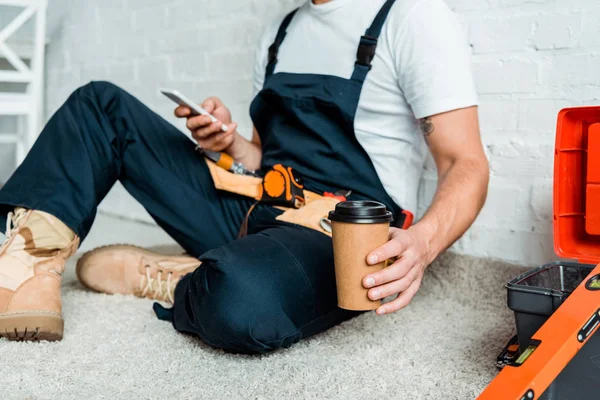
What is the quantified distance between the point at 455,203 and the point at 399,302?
256 millimetres

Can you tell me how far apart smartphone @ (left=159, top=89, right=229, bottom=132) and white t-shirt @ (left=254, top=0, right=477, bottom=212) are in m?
0.24

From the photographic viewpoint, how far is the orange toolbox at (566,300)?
75 cm

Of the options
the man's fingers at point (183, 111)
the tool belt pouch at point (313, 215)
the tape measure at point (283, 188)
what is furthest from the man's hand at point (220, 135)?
the tool belt pouch at point (313, 215)

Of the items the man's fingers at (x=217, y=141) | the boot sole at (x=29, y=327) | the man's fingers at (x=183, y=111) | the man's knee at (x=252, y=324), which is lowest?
the boot sole at (x=29, y=327)

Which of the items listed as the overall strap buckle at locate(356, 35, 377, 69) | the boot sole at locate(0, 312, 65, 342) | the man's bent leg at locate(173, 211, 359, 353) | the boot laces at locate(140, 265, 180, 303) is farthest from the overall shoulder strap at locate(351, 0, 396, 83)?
the boot sole at locate(0, 312, 65, 342)

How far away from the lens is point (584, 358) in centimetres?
85

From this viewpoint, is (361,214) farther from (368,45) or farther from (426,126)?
(368,45)

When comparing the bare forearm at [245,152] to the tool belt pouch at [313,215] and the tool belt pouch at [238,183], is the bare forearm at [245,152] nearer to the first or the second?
the tool belt pouch at [238,183]

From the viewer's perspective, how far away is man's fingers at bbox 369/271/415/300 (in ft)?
A: 2.92

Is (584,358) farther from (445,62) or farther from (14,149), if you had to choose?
(14,149)

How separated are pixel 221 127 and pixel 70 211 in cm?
34

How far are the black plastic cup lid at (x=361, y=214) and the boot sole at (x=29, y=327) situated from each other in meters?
0.59

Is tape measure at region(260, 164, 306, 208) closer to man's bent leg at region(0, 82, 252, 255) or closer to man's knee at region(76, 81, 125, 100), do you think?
man's bent leg at region(0, 82, 252, 255)

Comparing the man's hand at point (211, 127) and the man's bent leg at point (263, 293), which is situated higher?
the man's hand at point (211, 127)
